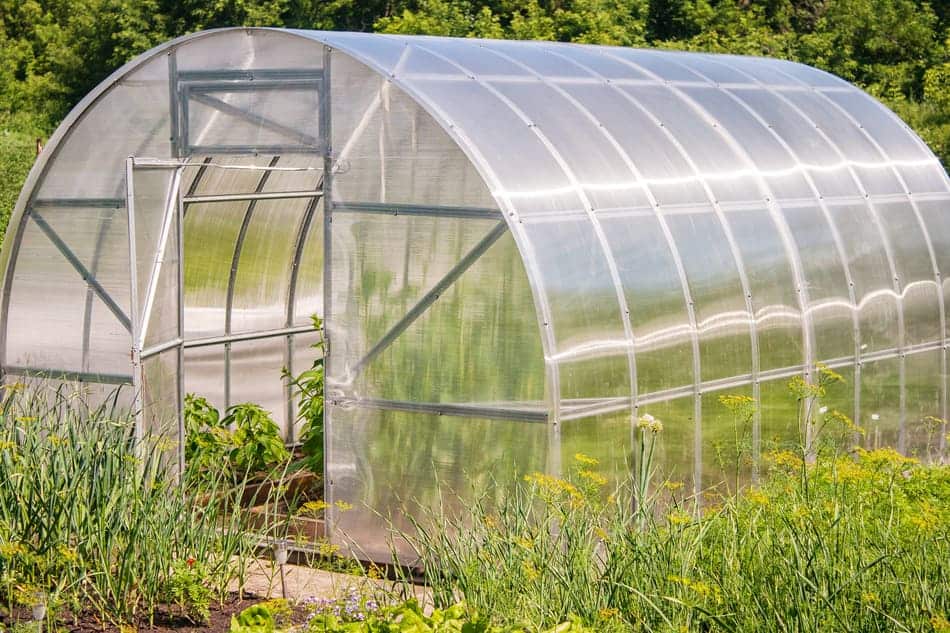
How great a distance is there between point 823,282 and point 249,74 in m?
4.38

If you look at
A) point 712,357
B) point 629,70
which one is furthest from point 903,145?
point 712,357

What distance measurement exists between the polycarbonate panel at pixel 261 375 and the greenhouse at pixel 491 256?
720mm

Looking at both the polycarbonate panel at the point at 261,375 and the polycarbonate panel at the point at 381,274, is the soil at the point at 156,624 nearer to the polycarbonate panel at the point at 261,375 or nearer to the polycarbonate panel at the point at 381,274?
the polycarbonate panel at the point at 381,274

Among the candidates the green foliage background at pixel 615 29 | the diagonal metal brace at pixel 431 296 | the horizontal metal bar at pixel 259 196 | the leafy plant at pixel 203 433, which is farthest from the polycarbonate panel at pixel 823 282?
the green foliage background at pixel 615 29

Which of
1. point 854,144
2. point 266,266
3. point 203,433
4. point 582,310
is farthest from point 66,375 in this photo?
point 854,144

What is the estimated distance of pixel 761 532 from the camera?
6797 mm

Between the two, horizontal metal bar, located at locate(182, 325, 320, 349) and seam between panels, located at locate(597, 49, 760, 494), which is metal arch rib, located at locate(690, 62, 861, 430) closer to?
seam between panels, located at locate(597, 49, 760, 494)

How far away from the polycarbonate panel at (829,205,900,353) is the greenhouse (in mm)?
27

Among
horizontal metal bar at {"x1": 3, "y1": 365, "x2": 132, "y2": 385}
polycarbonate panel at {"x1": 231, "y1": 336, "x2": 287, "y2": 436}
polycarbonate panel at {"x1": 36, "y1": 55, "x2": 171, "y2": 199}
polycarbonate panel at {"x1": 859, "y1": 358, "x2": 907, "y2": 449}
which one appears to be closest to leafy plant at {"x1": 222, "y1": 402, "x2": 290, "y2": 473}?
horizontal metal bar at {"x1": 3, "y1": 365, "x2": 132, "y2": 385}

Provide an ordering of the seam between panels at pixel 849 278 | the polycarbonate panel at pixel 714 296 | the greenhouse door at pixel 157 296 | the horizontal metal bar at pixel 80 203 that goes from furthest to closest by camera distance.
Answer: the seam between panels at pixel 849 278 → the horizontal metal bar at pixel 80 203 → the polycarbonate panel at pixel 714 296 → the greenhouse door at pixel 157 296

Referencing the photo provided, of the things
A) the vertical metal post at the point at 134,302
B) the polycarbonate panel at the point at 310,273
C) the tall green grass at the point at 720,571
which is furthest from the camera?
the polycarbonate panel at the point at 310,273

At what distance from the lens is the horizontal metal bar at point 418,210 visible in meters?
8.25

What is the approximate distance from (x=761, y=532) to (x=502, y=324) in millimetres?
2113

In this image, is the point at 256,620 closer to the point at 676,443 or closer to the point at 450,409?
the point at 450,409
